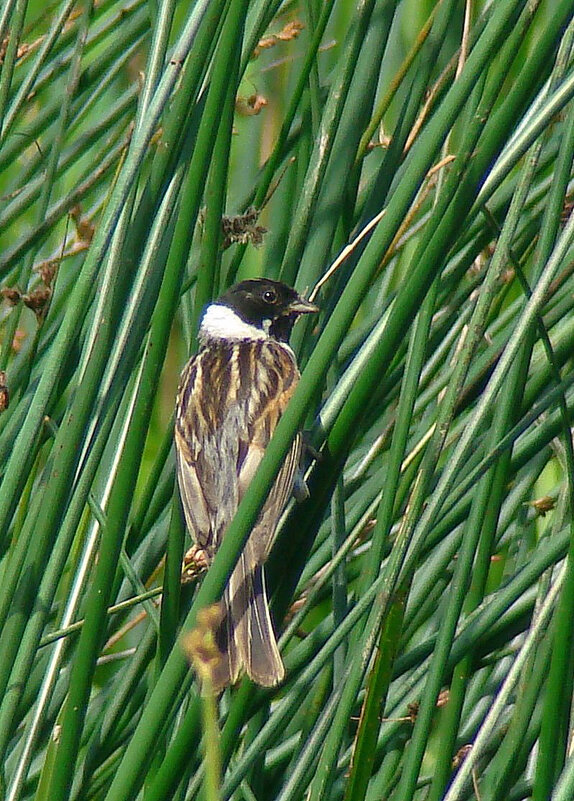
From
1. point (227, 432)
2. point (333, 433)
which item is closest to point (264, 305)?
point (227, 432)

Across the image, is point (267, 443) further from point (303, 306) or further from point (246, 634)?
point (246, 634)

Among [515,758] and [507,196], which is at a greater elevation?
[507,196]

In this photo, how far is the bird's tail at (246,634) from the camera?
7.03 feet

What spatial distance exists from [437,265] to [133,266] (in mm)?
539

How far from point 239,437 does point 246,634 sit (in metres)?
0.72

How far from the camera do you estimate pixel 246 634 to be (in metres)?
2.27

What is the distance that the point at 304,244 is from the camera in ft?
7.63

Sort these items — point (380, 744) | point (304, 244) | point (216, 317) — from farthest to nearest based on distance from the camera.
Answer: point (216, 317), point (304, 244), point (380, 744)

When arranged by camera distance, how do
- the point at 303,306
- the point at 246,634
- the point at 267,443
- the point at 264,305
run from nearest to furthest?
1. the point at 246,634
2. the point at 303,306
3. the point at 267,443
4. the point at 264,305

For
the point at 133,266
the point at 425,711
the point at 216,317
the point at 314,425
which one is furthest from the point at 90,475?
the point at 216,317

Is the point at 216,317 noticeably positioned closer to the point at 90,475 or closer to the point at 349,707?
A: the point at 90,475

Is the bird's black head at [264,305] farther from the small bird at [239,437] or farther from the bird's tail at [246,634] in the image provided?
the bird's tail at [246,634]

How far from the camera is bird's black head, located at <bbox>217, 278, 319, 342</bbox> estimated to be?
277 cm

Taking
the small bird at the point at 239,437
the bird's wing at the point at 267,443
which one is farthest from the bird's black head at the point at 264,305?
the bird's wing at the point at 267,443
